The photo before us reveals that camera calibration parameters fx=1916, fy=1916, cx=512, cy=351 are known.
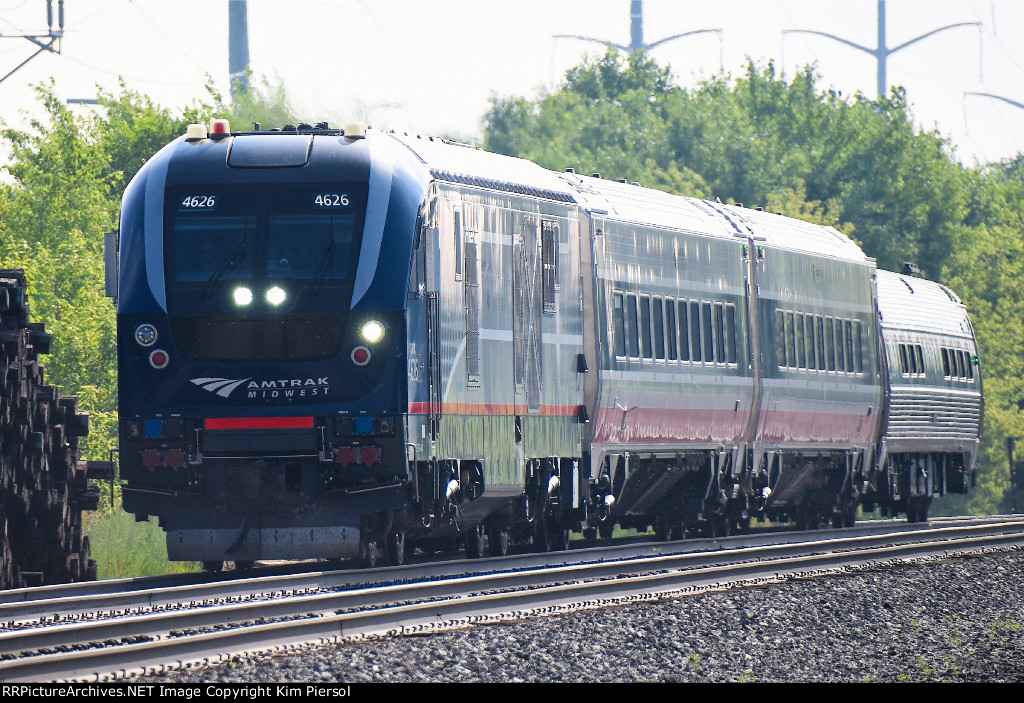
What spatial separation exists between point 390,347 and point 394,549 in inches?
90.4

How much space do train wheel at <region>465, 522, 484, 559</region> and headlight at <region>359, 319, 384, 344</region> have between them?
344cm

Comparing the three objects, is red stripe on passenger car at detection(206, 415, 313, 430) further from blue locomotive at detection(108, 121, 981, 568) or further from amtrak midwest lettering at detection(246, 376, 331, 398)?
amtrak midwest lettering at detection(246, 376, 331, 398)

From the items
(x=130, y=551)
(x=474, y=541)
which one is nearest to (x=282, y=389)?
(x=474, y=541)

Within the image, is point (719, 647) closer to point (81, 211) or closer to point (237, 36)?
point (81, 211)

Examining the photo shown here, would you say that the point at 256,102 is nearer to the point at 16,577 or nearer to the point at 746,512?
the point at 746,512

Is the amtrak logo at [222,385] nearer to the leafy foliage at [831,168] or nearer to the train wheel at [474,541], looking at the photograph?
the train wheel at [474,541]

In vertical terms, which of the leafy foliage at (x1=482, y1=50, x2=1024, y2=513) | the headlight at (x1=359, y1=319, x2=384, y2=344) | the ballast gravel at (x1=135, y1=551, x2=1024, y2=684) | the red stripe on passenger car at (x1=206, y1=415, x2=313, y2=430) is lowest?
the ballast gravel at (x1=135, y1=551, x2=1024, y2=684)

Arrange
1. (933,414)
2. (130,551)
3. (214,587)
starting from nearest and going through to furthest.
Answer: (214,587), (130,551), (933,414)

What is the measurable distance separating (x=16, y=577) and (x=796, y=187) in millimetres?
52411

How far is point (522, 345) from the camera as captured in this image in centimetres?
1780

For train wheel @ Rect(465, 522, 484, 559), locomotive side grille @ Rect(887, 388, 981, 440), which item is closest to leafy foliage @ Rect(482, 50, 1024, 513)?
locomotive side grille @ Rect(887, 388, 981, 440)

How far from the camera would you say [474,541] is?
18.3 m

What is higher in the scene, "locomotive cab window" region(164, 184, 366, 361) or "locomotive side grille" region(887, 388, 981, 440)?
"locomotive cab window" region(164, 184, 366, 361)

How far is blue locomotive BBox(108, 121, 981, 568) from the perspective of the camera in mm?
15492
